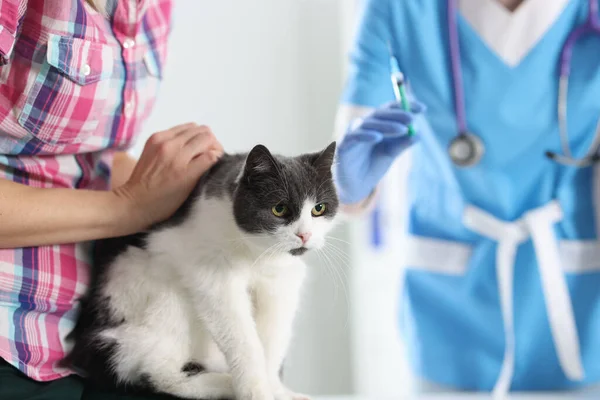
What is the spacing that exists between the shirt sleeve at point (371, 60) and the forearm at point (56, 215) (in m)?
0.47

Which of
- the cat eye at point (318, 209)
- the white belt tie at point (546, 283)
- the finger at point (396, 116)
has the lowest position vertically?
the white belt tie at point (546, 283)

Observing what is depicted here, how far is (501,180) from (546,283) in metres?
0.20

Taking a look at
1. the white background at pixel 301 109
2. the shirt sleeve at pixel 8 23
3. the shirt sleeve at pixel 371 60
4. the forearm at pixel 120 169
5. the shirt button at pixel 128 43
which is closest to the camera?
the shirt sleeve at pixel 8 23

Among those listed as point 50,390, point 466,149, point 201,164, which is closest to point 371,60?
point 466,149

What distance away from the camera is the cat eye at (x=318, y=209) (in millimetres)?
656

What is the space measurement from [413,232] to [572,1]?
0.50 metres

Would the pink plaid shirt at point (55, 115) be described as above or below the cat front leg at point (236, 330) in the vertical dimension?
above

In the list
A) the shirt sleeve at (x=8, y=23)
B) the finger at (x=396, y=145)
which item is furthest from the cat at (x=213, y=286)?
the shirt sleeve at (x=8, y=23)

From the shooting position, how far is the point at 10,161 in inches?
24.2

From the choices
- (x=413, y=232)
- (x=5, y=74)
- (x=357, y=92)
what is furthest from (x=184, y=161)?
(x=413, y=232)

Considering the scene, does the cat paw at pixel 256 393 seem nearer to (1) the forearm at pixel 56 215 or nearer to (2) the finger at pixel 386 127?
(1) the forearm at pixel 56 215

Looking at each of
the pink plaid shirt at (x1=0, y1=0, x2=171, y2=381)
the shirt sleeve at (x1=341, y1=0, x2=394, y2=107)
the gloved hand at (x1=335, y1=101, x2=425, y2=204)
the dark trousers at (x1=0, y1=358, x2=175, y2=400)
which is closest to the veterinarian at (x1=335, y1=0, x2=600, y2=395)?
the shirt sleeve at (x1=341, y1=0, x2=394, y2=107)

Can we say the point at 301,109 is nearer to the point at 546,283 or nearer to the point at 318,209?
the point at 546,283

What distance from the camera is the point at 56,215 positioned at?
0.60m
